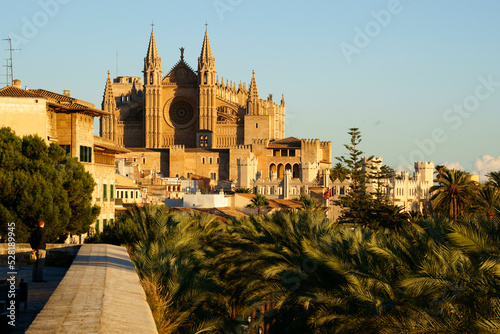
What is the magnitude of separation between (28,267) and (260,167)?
286ft

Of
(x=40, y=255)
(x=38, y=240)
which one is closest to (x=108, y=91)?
(x=38, y=240)

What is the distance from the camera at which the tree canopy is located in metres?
24.4

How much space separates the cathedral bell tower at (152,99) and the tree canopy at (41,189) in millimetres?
80087

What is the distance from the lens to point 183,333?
1321 cm

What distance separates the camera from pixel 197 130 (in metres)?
109

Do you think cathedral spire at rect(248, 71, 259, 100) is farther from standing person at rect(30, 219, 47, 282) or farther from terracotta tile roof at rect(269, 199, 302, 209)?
standing person at rect(30, 219, 47, 282)

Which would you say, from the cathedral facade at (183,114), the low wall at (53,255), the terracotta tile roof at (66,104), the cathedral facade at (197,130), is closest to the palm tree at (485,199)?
the terracotta tile roof at (66,104)

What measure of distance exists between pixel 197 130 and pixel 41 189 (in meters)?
83.9

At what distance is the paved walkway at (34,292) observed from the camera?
9.55 meters

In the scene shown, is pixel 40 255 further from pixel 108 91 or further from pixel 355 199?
pixel 108 91

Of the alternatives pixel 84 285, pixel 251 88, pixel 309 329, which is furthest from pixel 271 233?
pixel 251 88

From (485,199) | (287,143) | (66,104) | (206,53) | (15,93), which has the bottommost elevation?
(485,199)

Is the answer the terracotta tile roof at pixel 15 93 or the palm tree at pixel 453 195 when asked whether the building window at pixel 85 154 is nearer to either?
the terracotta tile roof at pixel 15 93

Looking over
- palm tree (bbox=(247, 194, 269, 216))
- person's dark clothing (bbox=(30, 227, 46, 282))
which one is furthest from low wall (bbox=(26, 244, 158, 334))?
palm tree (bbox=(247, 194, 269, 216))
